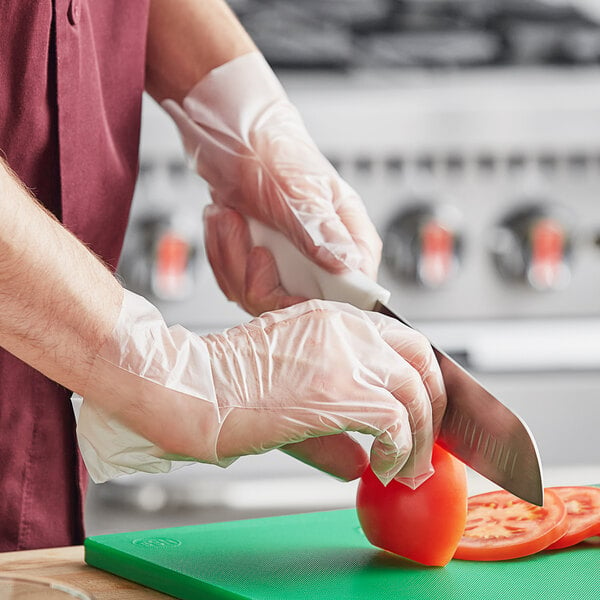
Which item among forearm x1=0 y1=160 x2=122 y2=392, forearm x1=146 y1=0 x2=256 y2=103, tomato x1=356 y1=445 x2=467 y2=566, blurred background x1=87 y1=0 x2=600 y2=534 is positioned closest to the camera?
forearm x1=0 y1=160 x2=122 y2=392

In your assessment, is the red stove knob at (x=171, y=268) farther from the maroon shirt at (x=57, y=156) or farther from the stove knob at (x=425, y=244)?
the maroon shirt at (x=57, y=156)

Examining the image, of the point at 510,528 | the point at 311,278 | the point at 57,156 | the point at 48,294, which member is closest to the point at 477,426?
the point at 510,528

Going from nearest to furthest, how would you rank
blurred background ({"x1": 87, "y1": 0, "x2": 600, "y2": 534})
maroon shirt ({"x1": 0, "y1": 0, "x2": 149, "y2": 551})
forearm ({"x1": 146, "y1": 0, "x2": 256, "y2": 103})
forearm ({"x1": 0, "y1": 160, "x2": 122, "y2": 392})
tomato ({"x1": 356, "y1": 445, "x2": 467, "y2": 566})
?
forearm ({"x1": 0, "y1": 160, "x2": 122, "y2": 392}), tomato ({"x1": 356, "y1": 445, "x2": 467, "y2": 566}), maroon shirt ({"x1": 0, "y1": 0, "x2": 149, "y2": 551}), forearm ({"x1": 146, "y1": 0, "x2": 256, "y2": 103}), blurred background ({"x1": 87, "y1": 0, "x2": 600, "y2": 534})

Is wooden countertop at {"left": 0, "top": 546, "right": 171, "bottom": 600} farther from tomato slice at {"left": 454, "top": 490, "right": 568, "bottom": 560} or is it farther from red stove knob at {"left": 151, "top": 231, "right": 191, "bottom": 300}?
red stove knob at {"left": 151, "top": 231, "right": 191, "bottom": 300}

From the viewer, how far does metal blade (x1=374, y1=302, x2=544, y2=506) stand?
94 centimetres

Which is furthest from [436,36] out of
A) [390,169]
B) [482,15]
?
[390,169]

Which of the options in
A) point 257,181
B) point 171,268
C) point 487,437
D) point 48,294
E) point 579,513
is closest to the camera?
point 48,294

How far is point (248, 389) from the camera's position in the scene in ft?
3.03

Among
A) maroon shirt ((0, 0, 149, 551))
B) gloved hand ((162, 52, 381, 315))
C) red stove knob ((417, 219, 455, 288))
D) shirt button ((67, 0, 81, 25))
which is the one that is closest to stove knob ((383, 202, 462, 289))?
red stove knob ((417, 219, 455, 288))

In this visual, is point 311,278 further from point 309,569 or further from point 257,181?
point 309,569

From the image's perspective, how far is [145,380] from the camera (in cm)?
90

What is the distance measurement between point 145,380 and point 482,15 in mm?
1436

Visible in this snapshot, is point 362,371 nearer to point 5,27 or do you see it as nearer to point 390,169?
point 5,27

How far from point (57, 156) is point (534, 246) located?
0.97 meters
